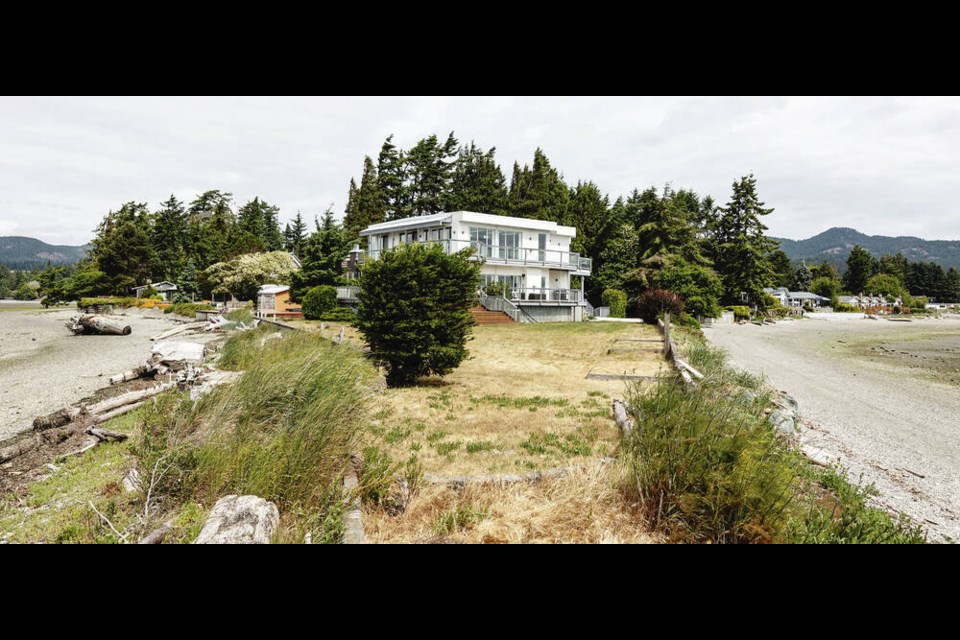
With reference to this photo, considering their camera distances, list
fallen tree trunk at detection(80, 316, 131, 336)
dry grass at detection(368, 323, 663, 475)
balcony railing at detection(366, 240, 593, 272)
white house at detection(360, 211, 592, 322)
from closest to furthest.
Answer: dry grass at detection(368, 323, 663, 475), fallen tree trunk at detection(80, 316, 131, 336), white house at detection(360, 211, 592, 322), balcony railing at detection(366, 240, 593, 272)

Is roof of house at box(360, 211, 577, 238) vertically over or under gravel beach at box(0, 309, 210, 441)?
over

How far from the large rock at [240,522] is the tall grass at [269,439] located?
30 cm

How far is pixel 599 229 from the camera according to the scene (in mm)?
45406

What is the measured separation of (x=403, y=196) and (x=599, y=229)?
24477mm

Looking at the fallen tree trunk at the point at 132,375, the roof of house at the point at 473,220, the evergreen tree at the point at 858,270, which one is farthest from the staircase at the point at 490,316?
the evergreen tree at the point at 858,270

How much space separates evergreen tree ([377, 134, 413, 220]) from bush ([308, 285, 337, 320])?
2895 cm

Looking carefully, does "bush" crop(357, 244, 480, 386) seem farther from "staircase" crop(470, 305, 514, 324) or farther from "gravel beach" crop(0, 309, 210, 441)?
"staircase" crop(470, 305, 514, 324)

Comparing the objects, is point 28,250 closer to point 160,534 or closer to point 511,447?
point 511,447

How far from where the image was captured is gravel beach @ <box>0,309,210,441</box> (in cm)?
1067

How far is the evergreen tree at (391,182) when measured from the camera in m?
56.6

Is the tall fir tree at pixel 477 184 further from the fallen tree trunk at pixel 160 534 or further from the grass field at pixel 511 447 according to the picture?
the fallen tree trunk at pixel 160 534

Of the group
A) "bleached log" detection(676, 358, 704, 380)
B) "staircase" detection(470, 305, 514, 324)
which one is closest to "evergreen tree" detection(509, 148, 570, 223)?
"staircase" detection(470, 305, 514, 324)
